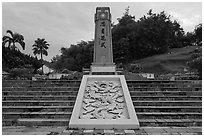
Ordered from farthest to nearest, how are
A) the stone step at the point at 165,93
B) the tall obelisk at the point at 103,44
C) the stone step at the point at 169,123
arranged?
the tall obelisk at the point at 103,44 → the stone step at the point at 165,93 → the stone step at the point at 169,123

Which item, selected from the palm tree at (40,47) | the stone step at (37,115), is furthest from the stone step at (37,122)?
the palm tree at (40,47)

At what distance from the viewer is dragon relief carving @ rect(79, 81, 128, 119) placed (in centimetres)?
468

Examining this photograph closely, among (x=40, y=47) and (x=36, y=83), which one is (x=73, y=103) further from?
(x=40, y=47)

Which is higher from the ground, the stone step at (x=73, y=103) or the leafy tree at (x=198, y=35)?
the leafy tree at (x=198, y=35)

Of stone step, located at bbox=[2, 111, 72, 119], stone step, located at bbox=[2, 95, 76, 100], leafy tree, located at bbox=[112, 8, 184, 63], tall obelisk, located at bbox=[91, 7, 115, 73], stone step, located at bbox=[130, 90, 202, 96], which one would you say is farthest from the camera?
leafy tree, located at bbox=[112, 8, 184, 63]

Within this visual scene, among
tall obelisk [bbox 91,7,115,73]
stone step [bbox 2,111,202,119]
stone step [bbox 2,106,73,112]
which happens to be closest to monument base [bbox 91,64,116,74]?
tall obelisk [bbox 91,7,115,73]

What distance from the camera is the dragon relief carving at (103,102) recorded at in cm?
468

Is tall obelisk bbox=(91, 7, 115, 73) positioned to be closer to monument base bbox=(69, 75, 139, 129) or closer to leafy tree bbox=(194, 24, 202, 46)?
monument base bbox=(69, 75, 139, 129)

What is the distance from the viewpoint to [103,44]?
11203 millimetres

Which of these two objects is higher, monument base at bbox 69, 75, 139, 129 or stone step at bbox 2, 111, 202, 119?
monument base at bbox 69, 75, 139, 129

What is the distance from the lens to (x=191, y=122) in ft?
15.5

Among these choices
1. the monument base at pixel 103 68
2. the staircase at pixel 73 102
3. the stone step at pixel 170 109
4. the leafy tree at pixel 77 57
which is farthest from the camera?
the leafy tree at pixel 77 57

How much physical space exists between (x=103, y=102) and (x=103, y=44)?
257 inches

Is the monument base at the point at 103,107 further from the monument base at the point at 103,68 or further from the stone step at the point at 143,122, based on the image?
the monument base at the point at 103,68
